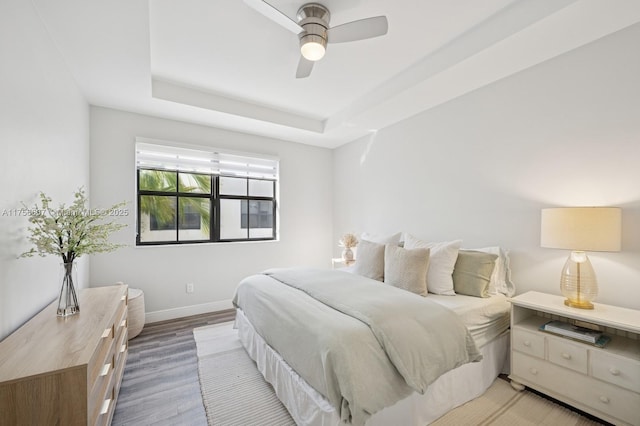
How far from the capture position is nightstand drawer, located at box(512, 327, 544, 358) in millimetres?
1955

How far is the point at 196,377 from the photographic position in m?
2.28

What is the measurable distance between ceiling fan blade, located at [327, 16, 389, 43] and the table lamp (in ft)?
5.67

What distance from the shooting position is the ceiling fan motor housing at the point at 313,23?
188 cm

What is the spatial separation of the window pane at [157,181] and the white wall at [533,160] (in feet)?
9.91

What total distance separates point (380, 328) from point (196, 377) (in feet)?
5.59

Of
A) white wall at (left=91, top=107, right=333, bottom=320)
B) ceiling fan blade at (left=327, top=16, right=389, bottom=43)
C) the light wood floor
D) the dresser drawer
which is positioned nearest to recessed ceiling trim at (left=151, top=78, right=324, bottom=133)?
white wall at (left=91, top=107, right=333, bottom=320)

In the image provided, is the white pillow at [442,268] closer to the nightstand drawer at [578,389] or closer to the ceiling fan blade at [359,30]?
the nightstand drawer at [578,389]

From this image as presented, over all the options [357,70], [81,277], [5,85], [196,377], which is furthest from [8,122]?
[357,70]

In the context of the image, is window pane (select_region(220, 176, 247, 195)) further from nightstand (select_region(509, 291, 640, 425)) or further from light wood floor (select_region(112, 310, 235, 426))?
nightstand (select_region(509, 291, 640, 425))

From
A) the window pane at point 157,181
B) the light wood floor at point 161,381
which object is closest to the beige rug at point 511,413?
the light wood floor at point 161,381

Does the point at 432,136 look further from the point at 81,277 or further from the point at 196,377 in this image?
the point at 81,277

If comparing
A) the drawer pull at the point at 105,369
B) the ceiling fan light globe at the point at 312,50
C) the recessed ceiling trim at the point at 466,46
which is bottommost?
the drawer pull at the point at 105,369

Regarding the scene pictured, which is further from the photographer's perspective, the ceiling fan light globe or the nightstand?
the ceiling fan light globe

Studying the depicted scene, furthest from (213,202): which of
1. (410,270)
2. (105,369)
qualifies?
(410,270)
